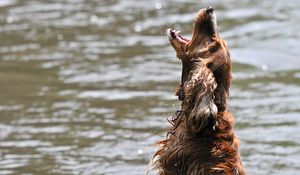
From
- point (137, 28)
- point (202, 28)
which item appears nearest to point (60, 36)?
point (137, 28)

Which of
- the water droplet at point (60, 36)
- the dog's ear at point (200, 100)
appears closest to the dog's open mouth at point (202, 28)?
the dog's ear at point (200, 100)

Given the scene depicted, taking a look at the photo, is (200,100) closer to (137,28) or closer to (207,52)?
(207,52)

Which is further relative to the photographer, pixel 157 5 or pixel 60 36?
pixel 157 5

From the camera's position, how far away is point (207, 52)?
725cm

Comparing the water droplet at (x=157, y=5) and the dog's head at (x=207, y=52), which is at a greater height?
the water droplet at (x=157, y=5)

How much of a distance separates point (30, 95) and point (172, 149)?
5670mm

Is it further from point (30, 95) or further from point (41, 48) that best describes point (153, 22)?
point (30, 95)

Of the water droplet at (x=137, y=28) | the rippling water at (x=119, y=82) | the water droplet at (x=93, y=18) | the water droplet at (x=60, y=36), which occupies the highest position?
the water droplet at (x=93, y=18)

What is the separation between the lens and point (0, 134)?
1093cm

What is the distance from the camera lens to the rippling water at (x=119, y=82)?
10219 mm

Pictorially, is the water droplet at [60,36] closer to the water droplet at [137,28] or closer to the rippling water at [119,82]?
the rippling water at [119,82]

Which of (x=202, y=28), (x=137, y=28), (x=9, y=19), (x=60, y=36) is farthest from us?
(x=9, y=19)

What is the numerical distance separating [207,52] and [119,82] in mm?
5620

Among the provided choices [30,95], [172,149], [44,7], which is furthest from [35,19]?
[172,149]
